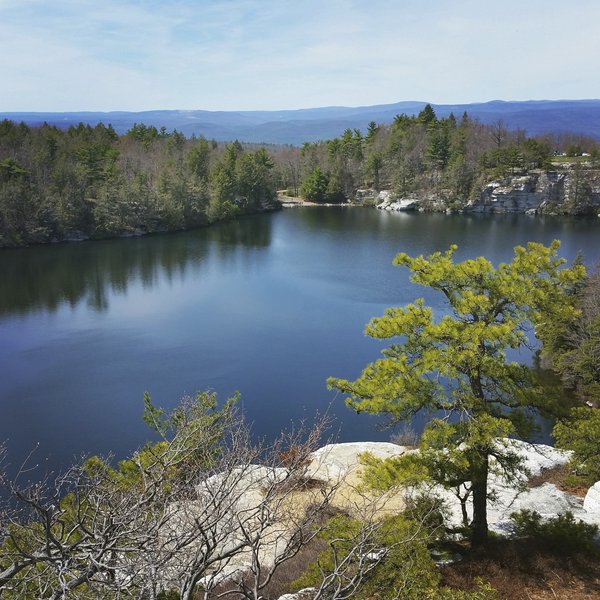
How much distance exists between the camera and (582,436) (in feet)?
30.0

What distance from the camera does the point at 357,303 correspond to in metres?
30.3

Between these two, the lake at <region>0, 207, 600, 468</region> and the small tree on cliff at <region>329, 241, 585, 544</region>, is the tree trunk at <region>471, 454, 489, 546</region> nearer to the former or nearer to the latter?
the small tree on cliff at <region>329, 241, 585, 544</region>

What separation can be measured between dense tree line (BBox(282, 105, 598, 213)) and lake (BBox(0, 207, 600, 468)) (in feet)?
34.9

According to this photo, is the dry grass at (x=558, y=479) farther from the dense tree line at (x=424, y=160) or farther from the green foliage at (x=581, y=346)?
the dense tree line at (x=424, y=160)

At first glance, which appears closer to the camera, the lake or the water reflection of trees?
the lake

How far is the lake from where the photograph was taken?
19062mm

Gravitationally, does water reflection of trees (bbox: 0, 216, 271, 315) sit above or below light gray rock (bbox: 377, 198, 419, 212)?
below

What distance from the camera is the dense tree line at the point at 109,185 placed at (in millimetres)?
44969

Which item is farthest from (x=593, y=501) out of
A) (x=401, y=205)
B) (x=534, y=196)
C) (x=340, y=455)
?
(x=401, y=205)

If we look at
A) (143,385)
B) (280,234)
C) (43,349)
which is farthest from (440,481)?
(280,234)

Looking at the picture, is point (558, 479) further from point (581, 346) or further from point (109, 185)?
point (109, 185)

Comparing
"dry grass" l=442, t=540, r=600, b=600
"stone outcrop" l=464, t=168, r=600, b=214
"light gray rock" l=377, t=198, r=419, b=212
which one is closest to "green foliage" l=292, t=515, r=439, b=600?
"dry grass" l=442, t=540, r=600, b=600

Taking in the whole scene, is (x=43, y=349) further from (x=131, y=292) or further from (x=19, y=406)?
(x=131, y=292)

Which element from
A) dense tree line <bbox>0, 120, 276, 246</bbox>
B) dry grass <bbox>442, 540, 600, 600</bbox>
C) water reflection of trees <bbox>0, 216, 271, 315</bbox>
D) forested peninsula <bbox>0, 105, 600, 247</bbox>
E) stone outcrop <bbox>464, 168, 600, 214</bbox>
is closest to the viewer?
dry grass <bbox>442, 540, 600, 600</bbox>
